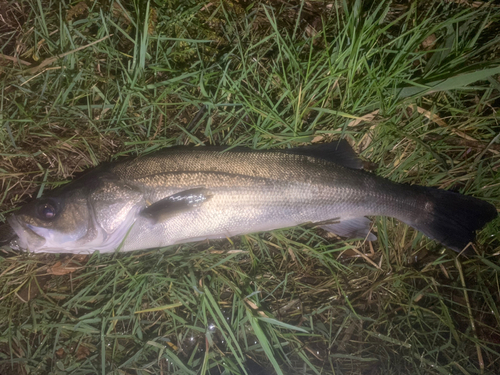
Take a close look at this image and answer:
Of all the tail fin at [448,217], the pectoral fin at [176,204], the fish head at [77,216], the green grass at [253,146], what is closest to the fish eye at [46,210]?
the fish head at [77,216]

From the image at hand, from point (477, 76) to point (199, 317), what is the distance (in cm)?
291

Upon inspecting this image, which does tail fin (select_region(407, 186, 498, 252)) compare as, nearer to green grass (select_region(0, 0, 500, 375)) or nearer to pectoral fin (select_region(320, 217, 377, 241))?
green grass (select_region(0, 0, 500, 375))

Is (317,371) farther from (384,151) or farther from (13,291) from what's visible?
(13,291)

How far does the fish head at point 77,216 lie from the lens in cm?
205

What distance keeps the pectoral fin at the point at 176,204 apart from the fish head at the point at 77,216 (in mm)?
119

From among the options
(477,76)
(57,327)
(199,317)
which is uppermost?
(477,76)

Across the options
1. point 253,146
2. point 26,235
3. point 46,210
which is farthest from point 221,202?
point 26,235

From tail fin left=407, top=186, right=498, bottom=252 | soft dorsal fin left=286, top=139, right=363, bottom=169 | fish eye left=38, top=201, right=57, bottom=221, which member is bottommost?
tail fin left=407, top=186, right=498, bottom=252

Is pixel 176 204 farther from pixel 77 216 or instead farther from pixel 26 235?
pixel 26 235

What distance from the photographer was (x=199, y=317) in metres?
2.23

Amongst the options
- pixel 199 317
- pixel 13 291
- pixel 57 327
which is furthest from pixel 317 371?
pixel 13 291

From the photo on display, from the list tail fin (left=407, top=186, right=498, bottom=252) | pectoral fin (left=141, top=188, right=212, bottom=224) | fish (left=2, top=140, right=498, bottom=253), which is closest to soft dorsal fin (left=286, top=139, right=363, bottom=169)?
fish (left=2, top=140, right=498, bottom=253)

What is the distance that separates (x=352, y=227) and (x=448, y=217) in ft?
2.61

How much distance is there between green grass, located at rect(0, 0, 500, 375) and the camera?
222 centimetres
